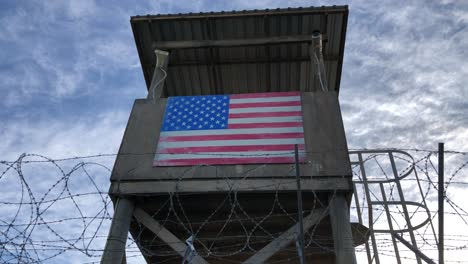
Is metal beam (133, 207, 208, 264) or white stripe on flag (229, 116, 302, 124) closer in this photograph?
metal beam (133, 207, 208, 264)

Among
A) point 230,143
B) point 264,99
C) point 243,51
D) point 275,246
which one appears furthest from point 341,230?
point 243,51

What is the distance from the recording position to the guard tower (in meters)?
5.16

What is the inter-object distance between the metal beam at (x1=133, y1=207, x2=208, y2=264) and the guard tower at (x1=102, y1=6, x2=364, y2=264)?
1 centimetres

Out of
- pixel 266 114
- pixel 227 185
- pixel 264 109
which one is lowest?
pixel 227 185

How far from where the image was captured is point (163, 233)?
530cm

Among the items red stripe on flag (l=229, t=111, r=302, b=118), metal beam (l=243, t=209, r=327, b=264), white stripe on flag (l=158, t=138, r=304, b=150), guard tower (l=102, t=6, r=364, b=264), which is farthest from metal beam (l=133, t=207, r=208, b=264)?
red stripe on flag (l=229, t=111, r=302, b=118)

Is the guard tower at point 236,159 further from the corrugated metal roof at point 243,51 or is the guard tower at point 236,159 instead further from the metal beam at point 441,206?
the metal beam at point 441,206

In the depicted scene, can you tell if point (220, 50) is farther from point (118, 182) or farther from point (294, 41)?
point (118, 182)

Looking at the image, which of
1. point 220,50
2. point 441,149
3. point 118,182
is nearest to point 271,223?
point 118,182

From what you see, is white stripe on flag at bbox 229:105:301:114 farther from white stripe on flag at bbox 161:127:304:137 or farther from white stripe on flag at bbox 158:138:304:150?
Result: white stripe on flag at bbox 158:138:304:150

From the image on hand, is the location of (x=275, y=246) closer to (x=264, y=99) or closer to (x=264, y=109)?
(x=264, y=109)

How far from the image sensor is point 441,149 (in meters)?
3.50

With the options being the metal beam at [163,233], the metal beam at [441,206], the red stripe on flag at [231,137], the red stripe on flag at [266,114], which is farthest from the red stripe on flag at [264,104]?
the metal beam at [441,206]

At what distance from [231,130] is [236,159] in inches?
23.5
